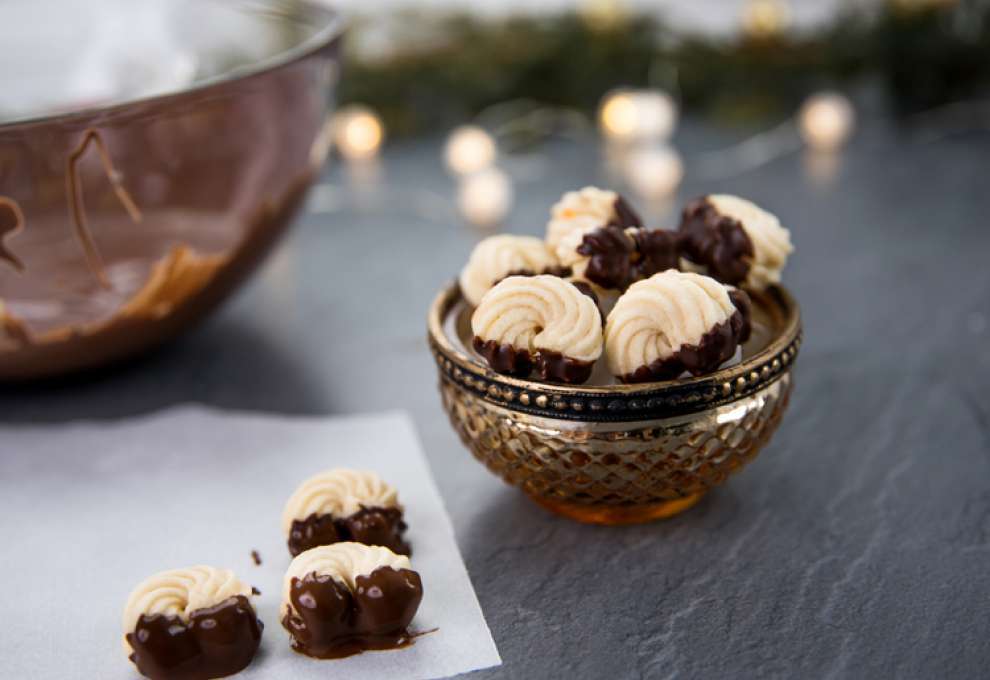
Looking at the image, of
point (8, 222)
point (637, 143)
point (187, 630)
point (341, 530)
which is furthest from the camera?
point (637, 143)

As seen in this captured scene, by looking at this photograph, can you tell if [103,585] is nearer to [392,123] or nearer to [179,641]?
[179,641]

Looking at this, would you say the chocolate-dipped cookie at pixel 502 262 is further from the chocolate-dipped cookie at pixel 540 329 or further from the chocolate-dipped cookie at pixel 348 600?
the chocolate-dipped cookie at pixel 348 600

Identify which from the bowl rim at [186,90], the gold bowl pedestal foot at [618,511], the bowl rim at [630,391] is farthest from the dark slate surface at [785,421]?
the bowl rim at [186,90]

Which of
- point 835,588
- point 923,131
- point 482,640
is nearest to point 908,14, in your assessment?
point 923,131

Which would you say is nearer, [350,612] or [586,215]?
[350,612]

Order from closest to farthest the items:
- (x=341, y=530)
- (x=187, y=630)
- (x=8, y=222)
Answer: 1. (x=187, y=630)
2. (x=341, y=530)
3. (x=8, y=222)

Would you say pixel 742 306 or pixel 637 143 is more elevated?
pixel 742 306

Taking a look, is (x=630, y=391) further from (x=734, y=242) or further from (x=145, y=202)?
(x=145, y=202)

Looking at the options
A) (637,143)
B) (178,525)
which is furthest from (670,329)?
(637,143)
